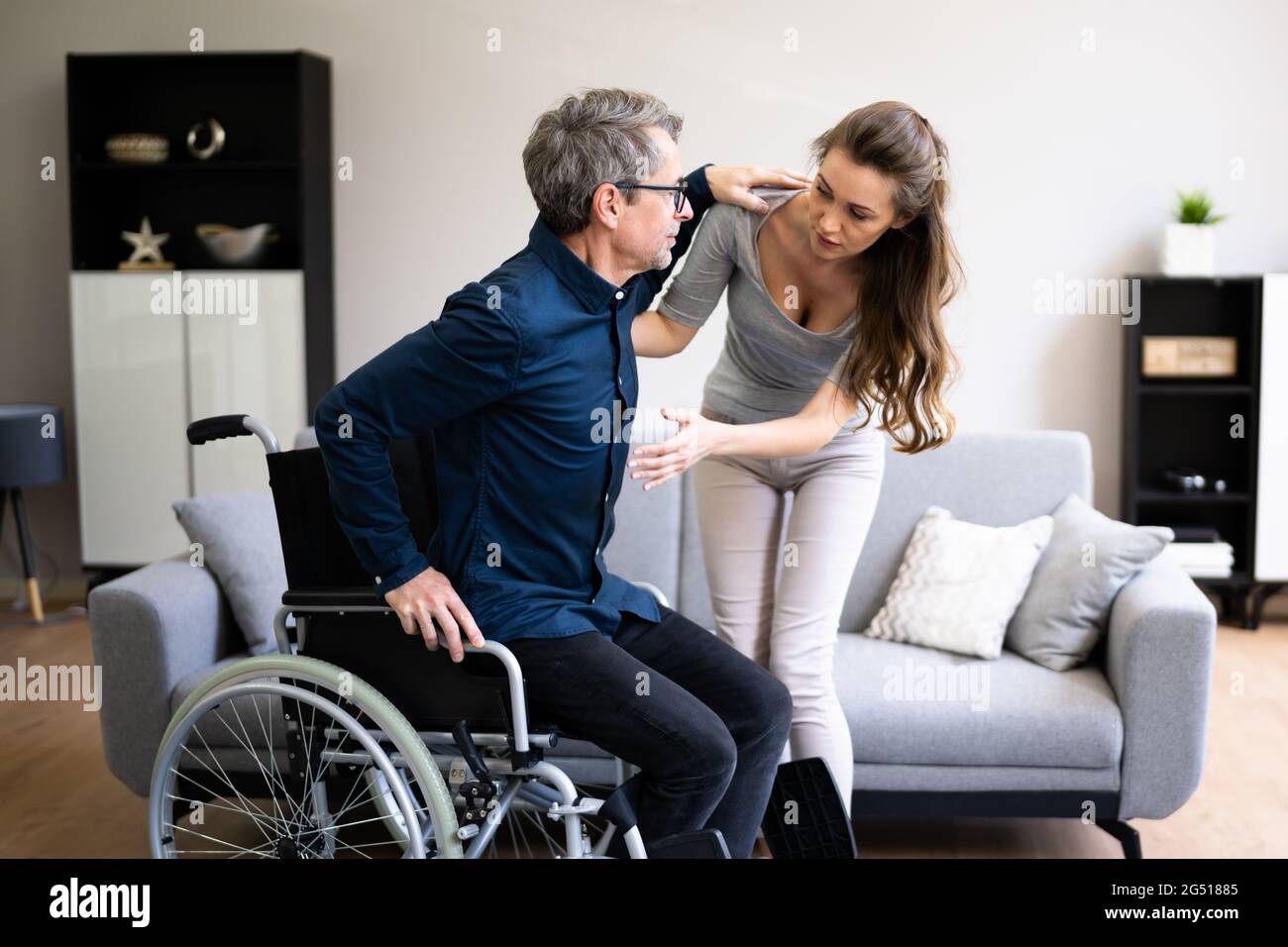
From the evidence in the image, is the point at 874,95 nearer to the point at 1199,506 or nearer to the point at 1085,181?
the point at 1085,181

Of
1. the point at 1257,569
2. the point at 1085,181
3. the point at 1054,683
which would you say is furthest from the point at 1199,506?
the point at 1054,683

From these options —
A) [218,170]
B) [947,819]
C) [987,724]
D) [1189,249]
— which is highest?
[218,170]

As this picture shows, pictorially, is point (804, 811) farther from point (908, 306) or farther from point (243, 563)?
point (243, 563)

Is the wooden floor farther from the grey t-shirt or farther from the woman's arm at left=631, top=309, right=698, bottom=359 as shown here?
the woman's arm at left=631, top=309, right=698, bottom=359

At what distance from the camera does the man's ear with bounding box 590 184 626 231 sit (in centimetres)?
165

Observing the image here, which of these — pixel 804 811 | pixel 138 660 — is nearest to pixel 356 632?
pixel 804 811

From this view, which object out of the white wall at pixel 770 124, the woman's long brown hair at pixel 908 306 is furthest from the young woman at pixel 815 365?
the white wall at pixel 770 124

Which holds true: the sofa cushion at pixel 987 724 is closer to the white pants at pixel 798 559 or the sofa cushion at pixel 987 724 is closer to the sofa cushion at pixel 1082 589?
A: the sofa cushion at pixel 1082 589

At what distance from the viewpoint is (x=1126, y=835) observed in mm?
2461

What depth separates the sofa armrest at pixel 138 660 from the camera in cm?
245

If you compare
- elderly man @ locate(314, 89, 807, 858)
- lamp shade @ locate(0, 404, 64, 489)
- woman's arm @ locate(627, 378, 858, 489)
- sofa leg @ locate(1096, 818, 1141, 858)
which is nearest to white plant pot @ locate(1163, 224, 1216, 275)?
sofa leg @ locate(1096, 818, 1141, 858)

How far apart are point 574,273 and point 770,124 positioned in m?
3.40

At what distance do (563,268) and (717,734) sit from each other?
62 cm
